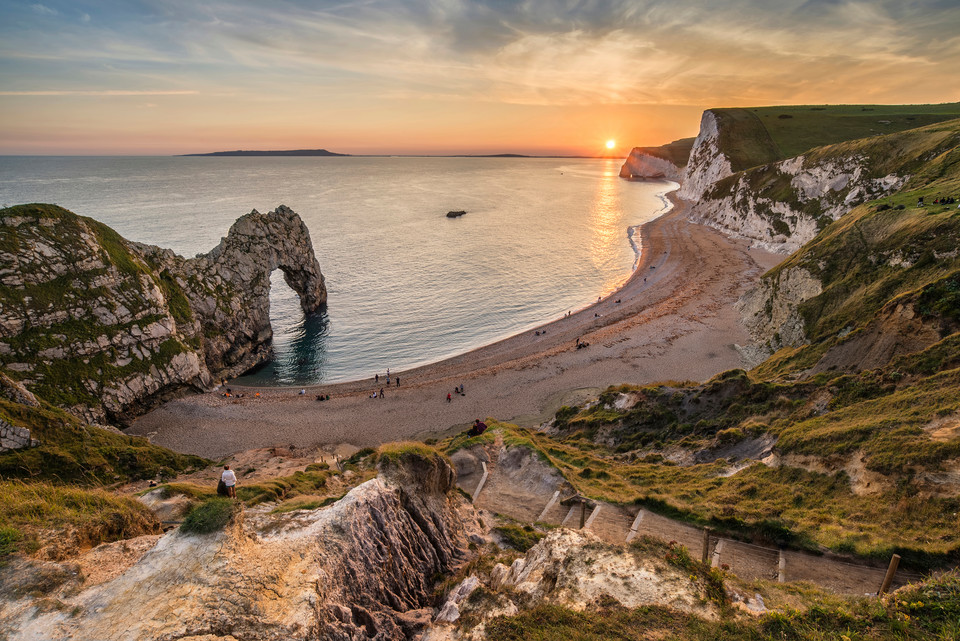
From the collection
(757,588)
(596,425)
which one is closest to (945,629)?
(757,588)

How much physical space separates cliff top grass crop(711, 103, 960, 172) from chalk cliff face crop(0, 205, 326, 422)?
385 feet

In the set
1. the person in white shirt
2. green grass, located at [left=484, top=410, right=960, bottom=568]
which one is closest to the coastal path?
green grass, located at [left=484, top=410, right=960, bottom=568]

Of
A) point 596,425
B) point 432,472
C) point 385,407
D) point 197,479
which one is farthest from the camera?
point 385,407

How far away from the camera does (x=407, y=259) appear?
8406 cm

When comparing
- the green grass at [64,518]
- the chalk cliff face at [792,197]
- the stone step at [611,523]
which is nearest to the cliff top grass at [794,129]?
the chalk cliff face at [792,197]

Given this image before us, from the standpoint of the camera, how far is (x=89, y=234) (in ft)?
115

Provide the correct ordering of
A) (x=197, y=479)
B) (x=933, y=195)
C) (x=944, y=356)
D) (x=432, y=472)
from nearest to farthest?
(x=432, y=472), (x=944, y=356), (x=197, y=479), (x=933, y=195)

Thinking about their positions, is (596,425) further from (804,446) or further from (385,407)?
(385,407)

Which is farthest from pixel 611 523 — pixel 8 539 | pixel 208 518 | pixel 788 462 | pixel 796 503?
pixel 8 539

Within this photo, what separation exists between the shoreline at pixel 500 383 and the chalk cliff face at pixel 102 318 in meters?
3.42

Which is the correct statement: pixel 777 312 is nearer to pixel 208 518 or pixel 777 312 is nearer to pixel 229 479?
pixel 229 479

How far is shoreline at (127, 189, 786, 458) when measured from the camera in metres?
33.9

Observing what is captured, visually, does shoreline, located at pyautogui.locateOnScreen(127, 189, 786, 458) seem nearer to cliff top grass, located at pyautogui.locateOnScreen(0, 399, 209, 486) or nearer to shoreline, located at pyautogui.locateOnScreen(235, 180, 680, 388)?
shoreline, located at pyautogui.locateOnScreen(235, 180, 680, 388)

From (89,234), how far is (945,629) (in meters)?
50.9
